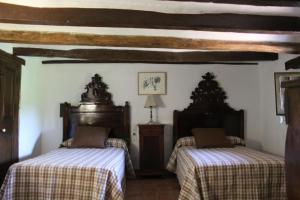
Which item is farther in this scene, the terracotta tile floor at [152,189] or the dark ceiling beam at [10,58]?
the terracotta tile floor at [152,189]

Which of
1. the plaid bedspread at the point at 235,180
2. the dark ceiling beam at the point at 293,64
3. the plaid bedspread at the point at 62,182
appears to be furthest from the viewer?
the dark ceiling beam at the point at 293,64

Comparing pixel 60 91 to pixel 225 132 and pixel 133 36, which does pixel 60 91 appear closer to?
pixel 133 36

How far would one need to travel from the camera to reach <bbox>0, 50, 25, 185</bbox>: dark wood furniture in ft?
11.5

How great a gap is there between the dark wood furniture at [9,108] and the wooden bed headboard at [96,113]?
993mm

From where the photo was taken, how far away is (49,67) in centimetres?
493

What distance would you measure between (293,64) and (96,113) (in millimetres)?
3173

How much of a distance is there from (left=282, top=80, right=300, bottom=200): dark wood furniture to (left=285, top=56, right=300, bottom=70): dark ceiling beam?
1996 millimetres

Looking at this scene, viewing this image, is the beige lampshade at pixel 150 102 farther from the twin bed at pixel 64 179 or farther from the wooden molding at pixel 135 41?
the wooden molding at pixel 135 41

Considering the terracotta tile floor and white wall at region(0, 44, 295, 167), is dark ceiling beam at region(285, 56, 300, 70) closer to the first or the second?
white wall at region(0, 44, 295, 167)

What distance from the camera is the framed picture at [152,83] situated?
4957 mm

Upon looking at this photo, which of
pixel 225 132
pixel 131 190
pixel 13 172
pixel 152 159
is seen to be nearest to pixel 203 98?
pixel 225 132

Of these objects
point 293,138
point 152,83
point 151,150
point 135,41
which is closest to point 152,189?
point 151,150

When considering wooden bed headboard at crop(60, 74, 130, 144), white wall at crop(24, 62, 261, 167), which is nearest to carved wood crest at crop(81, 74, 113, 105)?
wooden bed headboard at crop(60, 74, 130, 144)

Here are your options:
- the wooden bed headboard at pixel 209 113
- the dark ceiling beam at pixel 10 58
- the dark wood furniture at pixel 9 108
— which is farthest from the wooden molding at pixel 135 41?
the wooden bed headboard at pixel 209 113
